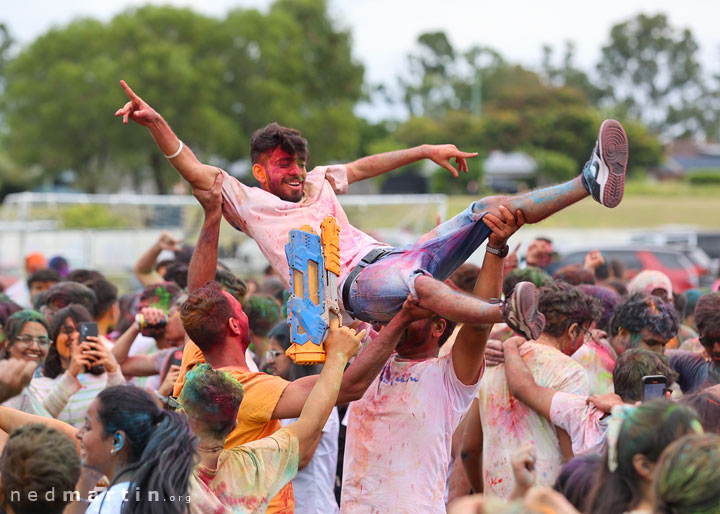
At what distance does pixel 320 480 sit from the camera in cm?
490

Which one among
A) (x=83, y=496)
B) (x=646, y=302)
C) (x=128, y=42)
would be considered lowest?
(x=83, y=496)

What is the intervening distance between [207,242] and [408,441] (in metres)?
1.34

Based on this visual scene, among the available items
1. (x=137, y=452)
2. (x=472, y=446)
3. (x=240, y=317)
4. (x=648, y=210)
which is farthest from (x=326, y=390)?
(x=648, y=210)

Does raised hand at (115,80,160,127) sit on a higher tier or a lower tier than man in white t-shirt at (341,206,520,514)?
higher

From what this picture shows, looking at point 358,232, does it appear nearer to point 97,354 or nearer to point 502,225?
point 502,225

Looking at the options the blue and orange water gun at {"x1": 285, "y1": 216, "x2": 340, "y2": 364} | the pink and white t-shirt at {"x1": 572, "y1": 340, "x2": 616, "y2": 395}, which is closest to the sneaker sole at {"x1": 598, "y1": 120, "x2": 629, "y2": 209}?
the blue and orange water gun at {"x1": 285, "y1": 216, "x2": 340, "y2": 364}

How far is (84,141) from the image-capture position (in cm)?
3669

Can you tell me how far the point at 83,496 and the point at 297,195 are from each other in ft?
5.84

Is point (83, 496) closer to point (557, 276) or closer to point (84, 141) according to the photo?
point (557, 276)

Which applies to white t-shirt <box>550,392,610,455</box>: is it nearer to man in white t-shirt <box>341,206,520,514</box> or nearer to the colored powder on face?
man in white t-shirt <box>341,206,520,514</box>

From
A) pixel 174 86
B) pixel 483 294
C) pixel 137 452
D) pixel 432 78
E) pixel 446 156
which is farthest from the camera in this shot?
pixel 432 78

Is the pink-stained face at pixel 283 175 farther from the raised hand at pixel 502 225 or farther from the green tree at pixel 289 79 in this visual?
the green tree at pixel 289 79

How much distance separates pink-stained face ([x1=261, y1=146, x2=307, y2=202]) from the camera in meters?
4.47

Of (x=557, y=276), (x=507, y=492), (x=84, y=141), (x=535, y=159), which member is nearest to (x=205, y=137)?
(x=84, y=141)
